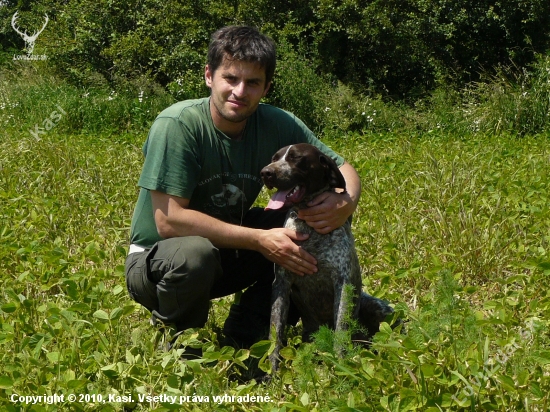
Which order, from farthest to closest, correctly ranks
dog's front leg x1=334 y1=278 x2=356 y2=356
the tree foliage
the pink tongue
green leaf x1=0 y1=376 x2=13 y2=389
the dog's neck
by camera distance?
the tree foliage < the dog's neck < the pink tongue < dog's front leg x1=334 y1=278 x2=356 y2=356 < green leaf x1=0 y1=376 x2=13 y2=389

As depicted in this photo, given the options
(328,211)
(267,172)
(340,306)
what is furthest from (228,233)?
(340,306)

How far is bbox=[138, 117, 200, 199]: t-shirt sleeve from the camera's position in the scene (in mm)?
3539

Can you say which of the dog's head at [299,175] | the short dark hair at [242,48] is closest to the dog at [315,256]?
the dog's head at [299,175]

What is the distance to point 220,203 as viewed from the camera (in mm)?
3836

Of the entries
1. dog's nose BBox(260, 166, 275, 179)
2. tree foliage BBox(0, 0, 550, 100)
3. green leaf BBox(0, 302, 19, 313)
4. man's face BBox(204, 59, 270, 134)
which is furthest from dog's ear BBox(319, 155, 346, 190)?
tree foliage BBox(0, 0, 550, 100)

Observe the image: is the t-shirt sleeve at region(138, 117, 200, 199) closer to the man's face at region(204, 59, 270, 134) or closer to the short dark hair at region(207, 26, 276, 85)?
the man's face at region(204, 59, 270, 134)

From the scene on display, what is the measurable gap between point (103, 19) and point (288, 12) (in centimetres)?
407

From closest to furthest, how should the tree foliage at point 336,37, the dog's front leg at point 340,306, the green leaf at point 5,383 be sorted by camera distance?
the green leaf at point 5,383, the dog's front leg at point 340,306, the tree foliage at point 336,37

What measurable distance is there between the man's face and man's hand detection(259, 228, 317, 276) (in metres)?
0.61

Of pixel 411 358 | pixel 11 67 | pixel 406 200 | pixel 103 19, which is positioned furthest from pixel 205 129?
pixel 11 67

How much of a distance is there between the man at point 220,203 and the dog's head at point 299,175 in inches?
2.7

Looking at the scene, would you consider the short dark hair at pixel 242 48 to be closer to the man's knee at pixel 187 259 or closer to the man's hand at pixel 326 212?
the man's hand at pixel 326 212

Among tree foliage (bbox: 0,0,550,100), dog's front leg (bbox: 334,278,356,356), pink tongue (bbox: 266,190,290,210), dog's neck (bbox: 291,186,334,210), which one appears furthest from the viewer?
tree foliage (bbox: 0,0,550,100)

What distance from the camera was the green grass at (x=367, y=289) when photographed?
271cm
